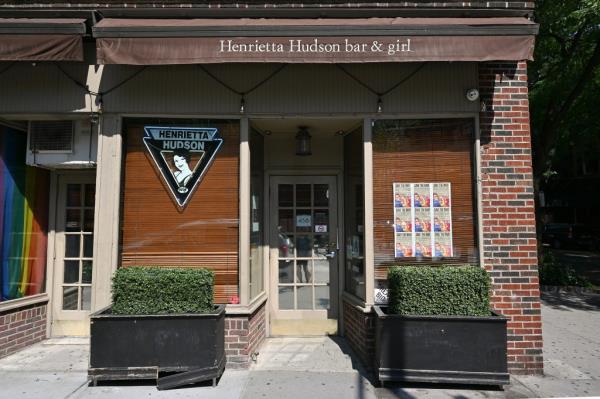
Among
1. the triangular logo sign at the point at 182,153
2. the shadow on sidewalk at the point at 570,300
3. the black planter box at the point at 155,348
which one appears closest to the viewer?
the black planter box at the point at 155,348

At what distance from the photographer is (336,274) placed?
20.6 feet

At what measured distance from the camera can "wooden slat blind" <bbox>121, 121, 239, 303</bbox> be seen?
5.16 meters

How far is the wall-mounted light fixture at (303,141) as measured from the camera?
19.5 feet

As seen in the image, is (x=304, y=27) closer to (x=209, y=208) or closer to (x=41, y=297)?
(x=209, y=208)

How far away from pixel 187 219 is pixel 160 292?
3.28ft

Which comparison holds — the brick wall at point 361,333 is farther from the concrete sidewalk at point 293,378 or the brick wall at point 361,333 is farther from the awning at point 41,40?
the awning at point 41,40

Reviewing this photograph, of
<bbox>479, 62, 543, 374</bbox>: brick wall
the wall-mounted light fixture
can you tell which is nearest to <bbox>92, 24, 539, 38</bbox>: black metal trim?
<bbox>479, 62, 543, 374</bbox>: brick wall

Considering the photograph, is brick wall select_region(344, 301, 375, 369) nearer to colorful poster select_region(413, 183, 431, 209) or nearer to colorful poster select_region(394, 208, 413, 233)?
Answer: colorful poster select_region(394, 208, 413, 233)

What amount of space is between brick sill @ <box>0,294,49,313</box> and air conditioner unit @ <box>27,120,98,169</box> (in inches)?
68.2

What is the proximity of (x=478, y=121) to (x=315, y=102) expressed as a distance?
6.37 feet

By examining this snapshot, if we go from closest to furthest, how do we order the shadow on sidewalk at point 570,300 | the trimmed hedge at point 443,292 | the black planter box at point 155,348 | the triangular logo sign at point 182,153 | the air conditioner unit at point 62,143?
the black planter box at point 155,348
the trimmed hedge at point 443,292
the triangular logo sign at point 182,153
the air conditioner unit at point 62,143
the shadow on sidewalk at point 570,300

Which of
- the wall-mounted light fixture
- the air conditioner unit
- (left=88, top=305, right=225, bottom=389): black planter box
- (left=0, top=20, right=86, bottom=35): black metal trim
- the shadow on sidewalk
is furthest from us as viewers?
the shadow on sidewalk

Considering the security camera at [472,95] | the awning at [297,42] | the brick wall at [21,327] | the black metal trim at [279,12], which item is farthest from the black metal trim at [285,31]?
the brick wall at [21,327]

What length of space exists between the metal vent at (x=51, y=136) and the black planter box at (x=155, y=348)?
7.80ft
